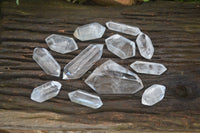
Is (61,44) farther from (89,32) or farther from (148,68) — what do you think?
(148,68)

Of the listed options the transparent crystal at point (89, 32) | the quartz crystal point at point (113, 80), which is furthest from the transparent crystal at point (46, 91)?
the transparent crystal at point (89, 32)

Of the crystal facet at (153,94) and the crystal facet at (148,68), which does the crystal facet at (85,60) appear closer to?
the crystal facet at (148,68)

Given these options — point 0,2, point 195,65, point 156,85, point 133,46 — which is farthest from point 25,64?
point 195,65

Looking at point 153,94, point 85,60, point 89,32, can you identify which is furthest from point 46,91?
point 153,94

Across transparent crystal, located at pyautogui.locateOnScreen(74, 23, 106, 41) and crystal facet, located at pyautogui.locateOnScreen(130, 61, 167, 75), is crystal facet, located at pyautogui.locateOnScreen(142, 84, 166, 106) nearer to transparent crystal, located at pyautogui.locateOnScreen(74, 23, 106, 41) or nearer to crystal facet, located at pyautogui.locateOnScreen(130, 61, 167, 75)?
crystal facet, located at pyautogui.locateOnScreen(130, 61, 167, 75)

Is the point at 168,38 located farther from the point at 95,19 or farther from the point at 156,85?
the point at 95,19
